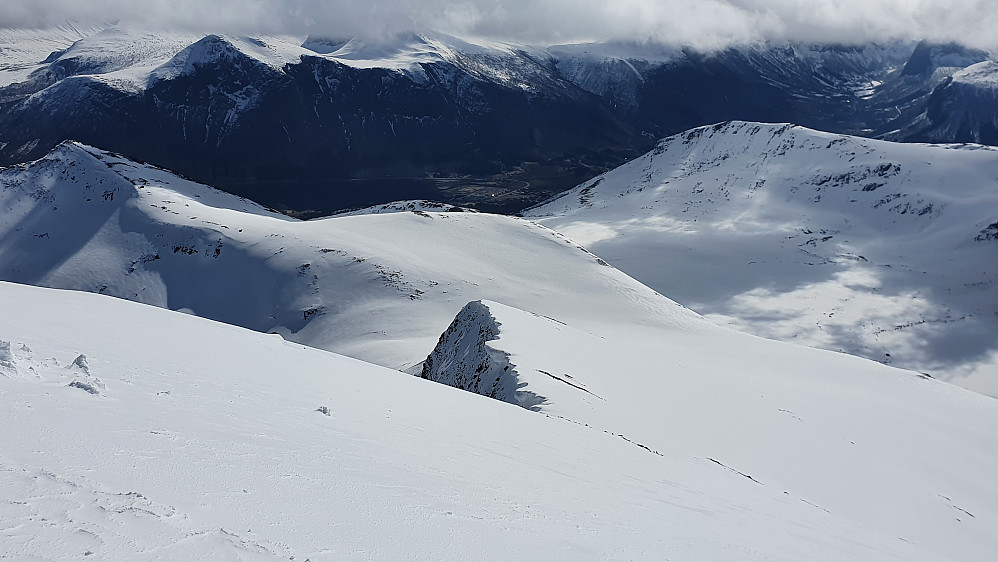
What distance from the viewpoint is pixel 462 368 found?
2100 cm

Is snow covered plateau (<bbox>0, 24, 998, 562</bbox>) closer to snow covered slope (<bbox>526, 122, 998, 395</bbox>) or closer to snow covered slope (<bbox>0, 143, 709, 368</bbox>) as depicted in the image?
snow covered slope (<bbox>0, 143, 709, 368</bbox>)

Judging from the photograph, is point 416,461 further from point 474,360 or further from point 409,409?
point 474,360

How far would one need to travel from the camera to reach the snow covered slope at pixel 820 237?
253 ft

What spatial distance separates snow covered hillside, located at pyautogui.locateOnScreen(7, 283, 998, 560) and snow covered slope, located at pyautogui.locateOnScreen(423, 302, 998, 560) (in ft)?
0.43

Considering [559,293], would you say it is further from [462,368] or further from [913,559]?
[913,559]

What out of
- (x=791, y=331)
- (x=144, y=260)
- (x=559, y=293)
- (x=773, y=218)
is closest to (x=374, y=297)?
(x=559, y=293)

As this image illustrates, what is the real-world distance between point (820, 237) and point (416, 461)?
388 ft

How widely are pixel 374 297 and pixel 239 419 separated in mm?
33086

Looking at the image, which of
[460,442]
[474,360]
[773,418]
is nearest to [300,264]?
[474,360]

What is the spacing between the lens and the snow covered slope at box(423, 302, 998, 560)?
1566 centimetres

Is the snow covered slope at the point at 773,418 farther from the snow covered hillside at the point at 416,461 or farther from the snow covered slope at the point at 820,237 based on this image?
the snow covered slope at the point at 820,237

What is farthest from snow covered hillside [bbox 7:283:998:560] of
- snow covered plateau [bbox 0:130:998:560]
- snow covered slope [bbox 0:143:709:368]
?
snow covered slope [bbox 0:143:709:368]

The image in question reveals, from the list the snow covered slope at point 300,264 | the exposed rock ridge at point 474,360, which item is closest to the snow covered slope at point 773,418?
the exposed rock ridge at point 474,360

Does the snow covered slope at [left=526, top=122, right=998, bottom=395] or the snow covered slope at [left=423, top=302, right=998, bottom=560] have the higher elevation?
the snow covered slope at [left=526, top=122, right=998, bottom=395]
